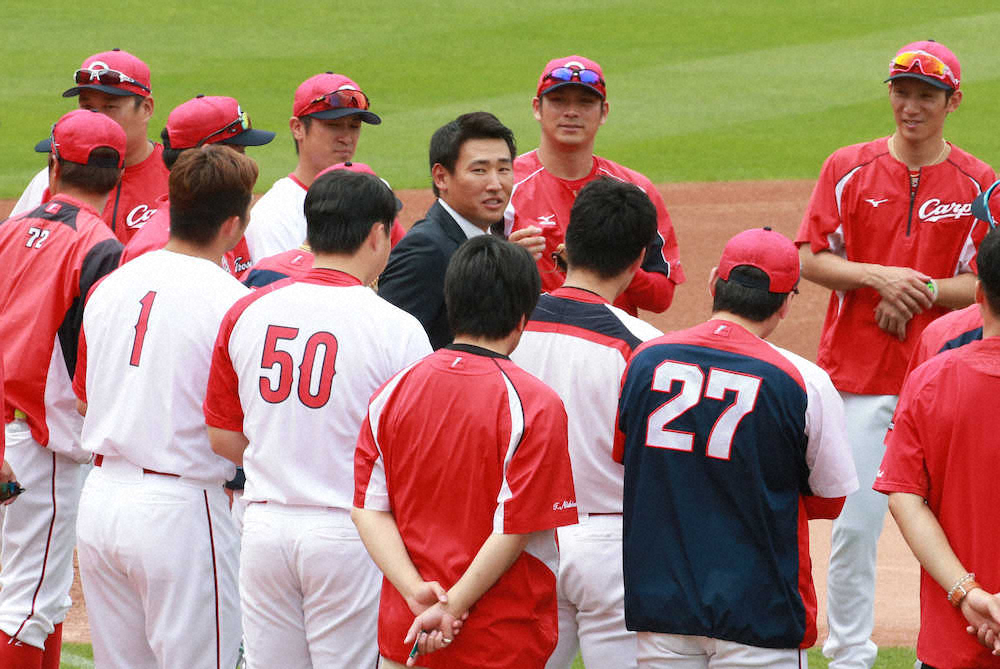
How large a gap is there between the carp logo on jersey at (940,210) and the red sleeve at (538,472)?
256 centimetres

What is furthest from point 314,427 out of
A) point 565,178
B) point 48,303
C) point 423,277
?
point 565,178

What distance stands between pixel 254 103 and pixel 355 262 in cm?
1408

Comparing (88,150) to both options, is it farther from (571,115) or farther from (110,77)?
(571,115)

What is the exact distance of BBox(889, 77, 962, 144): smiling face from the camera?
525cm

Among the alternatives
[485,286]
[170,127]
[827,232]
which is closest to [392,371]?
[485,286]

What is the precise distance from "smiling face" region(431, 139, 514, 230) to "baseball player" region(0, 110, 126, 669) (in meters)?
1.17

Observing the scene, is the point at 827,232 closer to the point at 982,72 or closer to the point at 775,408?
the point at 775,408

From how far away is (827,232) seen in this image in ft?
17.8

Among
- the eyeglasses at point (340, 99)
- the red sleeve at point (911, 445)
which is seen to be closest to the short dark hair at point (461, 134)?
the eyeglasses at point (340, 99)

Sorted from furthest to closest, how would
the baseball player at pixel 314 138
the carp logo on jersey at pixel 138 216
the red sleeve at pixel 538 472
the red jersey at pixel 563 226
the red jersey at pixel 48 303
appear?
1. the carp logo on jersey at pixel 138 216
2. the baseball player at pixel 314 138
3. the red jersey at pixel 563 226
4. the red jersey at pixel 48 303
5. the red sleeve at pixel 538 472

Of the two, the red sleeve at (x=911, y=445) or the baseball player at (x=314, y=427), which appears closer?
the red sleeve at (x=911, y=445)

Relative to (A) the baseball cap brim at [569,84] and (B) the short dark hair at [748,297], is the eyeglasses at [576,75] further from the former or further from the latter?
(B) the short dark hair at [748,297]

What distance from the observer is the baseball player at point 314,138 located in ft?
17.7

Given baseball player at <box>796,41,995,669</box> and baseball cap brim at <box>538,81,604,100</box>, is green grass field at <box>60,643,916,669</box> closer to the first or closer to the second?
baseball player at <box>796,41,995,669</box>
